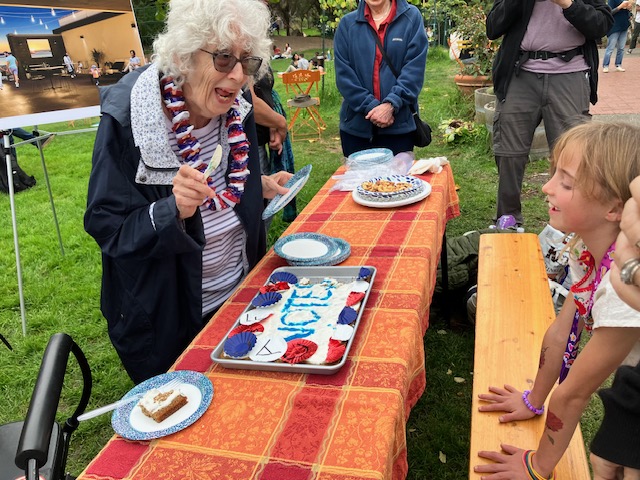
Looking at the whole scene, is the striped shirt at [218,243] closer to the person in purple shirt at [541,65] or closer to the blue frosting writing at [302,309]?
→ the blue frosting writing at [302,309]

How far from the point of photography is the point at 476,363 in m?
1.84

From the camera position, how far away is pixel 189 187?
4.74 ft

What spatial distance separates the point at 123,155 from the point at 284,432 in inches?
41.7

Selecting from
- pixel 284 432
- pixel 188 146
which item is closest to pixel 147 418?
pixel 284 432

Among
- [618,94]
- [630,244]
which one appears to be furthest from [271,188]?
[618,94]

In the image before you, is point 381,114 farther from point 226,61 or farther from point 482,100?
point 482,100

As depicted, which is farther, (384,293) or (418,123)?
(418,123)

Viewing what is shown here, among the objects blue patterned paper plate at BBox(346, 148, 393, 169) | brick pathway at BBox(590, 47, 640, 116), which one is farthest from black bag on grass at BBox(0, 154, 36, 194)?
brick pathway at BBox(590, 47, 640, 116)

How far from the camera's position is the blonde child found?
107cm

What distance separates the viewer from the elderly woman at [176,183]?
1.59 m

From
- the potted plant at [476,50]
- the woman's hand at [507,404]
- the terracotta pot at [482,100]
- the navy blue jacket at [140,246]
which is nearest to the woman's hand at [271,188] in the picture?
the navy blue jacket at [140,246]

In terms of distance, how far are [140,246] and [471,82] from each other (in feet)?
24.1

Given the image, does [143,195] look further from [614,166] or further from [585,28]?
[585,28]

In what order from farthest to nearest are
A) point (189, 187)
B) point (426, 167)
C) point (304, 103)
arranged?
point (304, 103), point (426, 167), point (189, 187)
